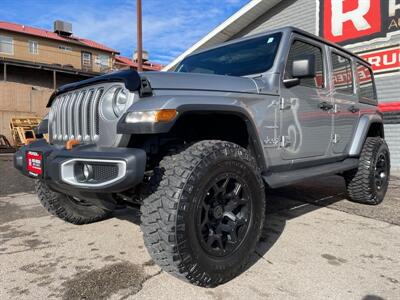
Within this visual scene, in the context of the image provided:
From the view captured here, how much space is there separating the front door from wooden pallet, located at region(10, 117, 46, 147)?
52.1 feet

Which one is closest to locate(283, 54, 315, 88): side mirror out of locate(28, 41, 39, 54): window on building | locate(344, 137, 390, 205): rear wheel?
locate(344, 137, 390, 205): rear wheel

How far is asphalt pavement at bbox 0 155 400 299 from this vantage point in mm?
2314

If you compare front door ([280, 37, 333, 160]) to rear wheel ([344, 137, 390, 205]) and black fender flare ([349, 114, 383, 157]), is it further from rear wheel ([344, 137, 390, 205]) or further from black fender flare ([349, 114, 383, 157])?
rear wheel ([344, 137, 390, 205])

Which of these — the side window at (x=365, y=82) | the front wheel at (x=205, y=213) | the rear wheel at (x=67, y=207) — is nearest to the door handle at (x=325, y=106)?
the side window at (x=365, y=82)

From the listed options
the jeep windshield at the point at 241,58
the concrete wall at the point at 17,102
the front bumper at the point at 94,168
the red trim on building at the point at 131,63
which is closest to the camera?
the front bumper at the point at 94,168

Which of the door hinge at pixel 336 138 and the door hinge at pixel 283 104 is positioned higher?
the door hinge at pixel 283 104

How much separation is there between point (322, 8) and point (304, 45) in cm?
710

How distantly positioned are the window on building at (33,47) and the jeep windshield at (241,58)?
2922 cm

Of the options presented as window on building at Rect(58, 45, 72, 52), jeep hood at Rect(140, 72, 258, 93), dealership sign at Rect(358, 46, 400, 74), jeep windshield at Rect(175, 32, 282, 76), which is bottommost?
jeep hood at Rect(140, 72, 258, 93)

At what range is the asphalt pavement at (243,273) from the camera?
2.31 m

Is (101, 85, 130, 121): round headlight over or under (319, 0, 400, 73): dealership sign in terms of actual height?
under

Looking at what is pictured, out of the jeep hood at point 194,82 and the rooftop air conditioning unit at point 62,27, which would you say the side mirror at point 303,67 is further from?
the rooftop air conditioning unit at point 62,27

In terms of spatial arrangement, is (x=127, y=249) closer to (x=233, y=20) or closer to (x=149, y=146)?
(x=149, y=146)

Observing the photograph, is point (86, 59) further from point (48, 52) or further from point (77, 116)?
point (77, 116)
